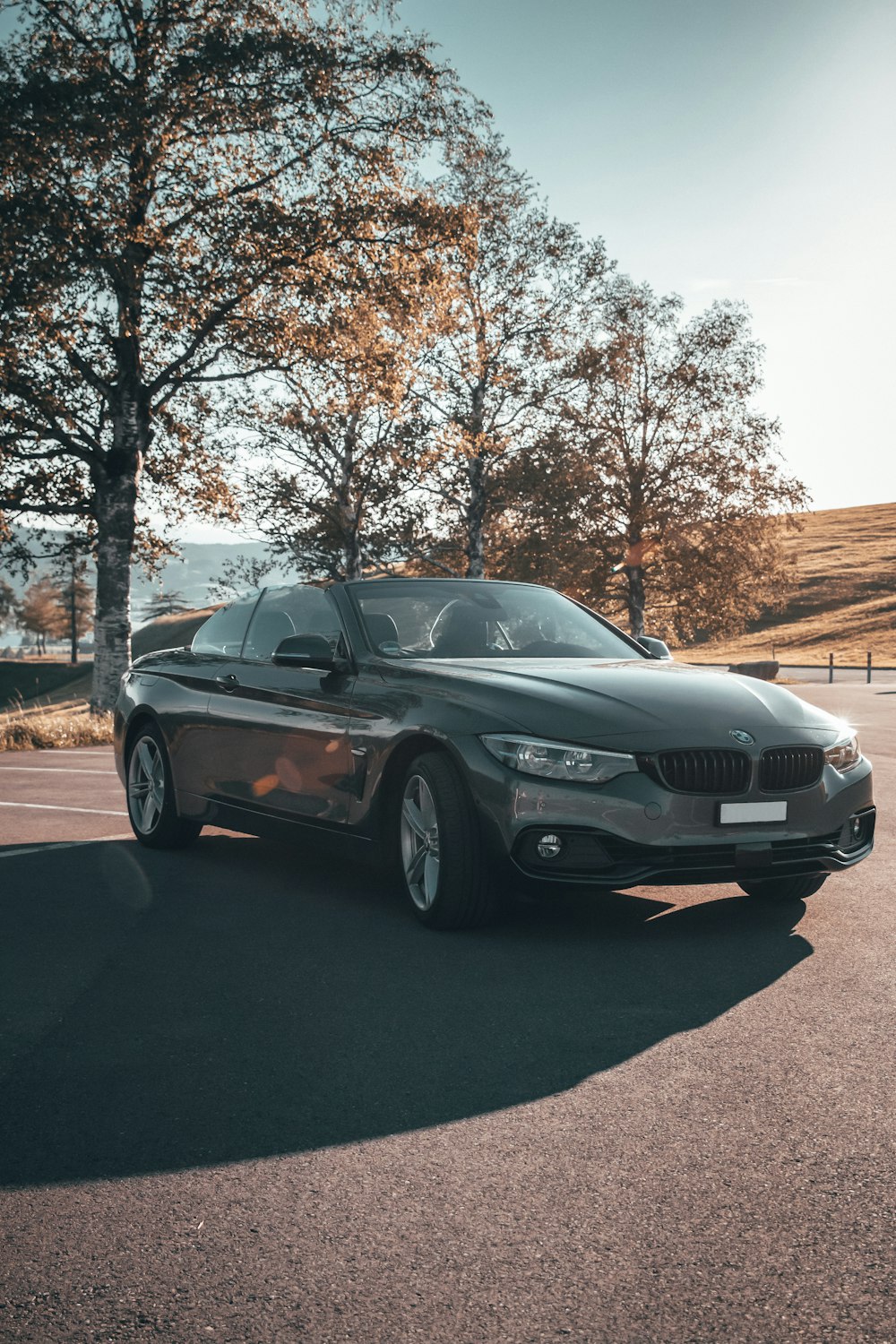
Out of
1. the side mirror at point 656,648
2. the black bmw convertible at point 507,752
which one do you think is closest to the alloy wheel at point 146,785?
the black bmw convertible at point 507,752

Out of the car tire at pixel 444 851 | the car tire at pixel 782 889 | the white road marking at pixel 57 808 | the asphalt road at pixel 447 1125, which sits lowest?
the white road marking at pixel 57 808

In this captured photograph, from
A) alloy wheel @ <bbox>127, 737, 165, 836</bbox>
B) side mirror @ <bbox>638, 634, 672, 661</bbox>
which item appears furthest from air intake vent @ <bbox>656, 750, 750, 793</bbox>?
alloy wheel @ <bbox>127, 737, 165, 836</bbox>

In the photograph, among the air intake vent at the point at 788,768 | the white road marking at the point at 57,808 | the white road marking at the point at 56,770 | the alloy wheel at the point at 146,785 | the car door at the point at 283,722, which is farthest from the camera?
the white road marking at the point at 56,770

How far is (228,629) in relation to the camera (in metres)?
7.97

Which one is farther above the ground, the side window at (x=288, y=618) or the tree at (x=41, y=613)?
the side window at (x=288, y=618)

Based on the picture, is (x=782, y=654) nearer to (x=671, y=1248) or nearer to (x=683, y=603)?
(x=683, y=603)

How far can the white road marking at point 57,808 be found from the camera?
1012cm

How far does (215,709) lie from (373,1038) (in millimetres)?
3691

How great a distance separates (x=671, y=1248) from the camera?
270cm

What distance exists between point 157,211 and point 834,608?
2995 inches

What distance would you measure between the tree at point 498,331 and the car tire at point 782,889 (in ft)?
91.1

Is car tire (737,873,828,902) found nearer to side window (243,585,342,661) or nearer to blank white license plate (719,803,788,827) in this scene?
blank white license plate (719,803,788,827)

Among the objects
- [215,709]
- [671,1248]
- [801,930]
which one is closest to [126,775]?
[215,709]

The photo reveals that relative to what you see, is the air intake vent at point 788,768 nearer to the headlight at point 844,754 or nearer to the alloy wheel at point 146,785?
the headlight at point 844,754
